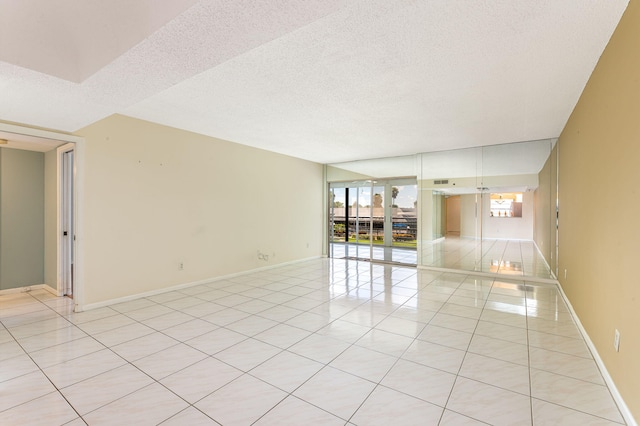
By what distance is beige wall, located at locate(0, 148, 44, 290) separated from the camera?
4.83 metres

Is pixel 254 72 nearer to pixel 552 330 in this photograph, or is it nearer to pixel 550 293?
pixel 552 330

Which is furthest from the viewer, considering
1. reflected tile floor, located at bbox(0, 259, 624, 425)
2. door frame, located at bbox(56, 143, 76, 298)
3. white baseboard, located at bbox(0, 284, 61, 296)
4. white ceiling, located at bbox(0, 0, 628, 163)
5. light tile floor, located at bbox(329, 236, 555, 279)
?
light tile floor, located at bbox(329, 236, 555, 279)

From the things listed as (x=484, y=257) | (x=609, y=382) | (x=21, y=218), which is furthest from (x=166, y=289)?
(x=484, y=257)

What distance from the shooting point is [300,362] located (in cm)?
261

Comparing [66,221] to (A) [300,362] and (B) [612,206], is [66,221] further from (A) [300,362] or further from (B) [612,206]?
(B) [612,206]

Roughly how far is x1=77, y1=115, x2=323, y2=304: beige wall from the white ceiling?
0.63 meters

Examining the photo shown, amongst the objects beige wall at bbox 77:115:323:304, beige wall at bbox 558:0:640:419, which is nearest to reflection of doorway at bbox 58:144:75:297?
beige wall at bbox 77:115:323:304

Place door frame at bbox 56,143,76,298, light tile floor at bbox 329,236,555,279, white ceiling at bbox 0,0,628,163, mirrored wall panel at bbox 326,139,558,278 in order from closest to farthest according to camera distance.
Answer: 1. white ceiling at bbox 0,0,628,163
2. door frame at bbox 56,143,76,298
3. mirrored wall panel at bbox 326,139,558,278
4. light tile floor at bbox 329,236,555,279

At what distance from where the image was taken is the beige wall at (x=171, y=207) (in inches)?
162

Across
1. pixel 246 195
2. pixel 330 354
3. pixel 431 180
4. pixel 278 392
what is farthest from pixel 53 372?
pixel 431 180

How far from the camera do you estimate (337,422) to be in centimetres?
186

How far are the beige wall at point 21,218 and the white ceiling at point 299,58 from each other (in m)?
2.18

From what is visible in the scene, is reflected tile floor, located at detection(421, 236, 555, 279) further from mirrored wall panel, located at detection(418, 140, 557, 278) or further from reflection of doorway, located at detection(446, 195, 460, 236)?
reflection of doorway, located at detection(446, 195, 460, 236)

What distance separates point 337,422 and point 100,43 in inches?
122
